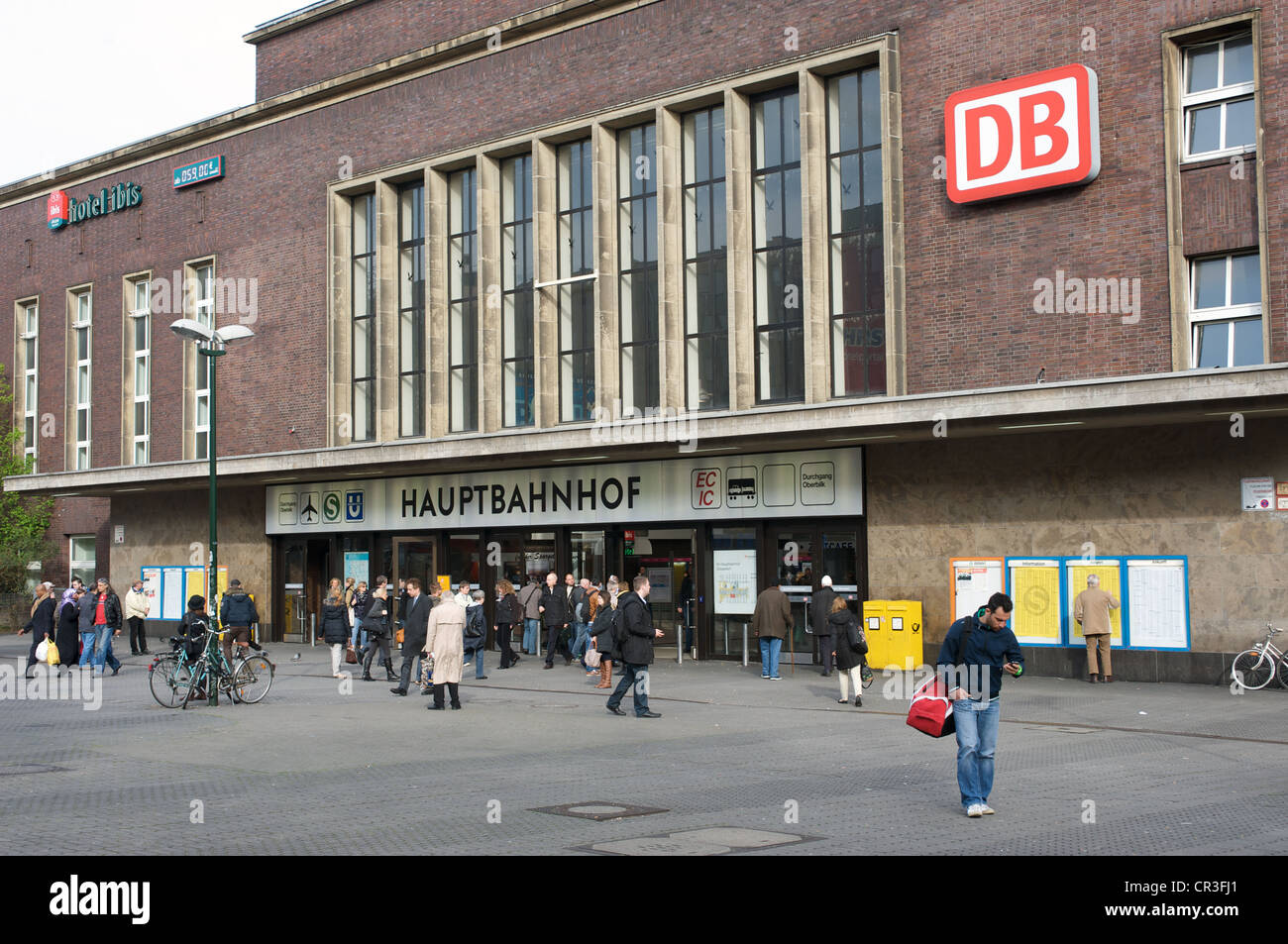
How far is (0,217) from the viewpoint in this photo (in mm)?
42344

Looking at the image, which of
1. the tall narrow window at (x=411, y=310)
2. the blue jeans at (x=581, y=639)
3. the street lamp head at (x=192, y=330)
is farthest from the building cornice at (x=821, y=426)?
the street lamp head at (x=192, y=330)

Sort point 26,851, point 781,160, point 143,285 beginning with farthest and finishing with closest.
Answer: point 143,285 < point 781,160 < point 26,851

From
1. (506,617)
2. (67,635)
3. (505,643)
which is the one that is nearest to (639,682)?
(505,643)

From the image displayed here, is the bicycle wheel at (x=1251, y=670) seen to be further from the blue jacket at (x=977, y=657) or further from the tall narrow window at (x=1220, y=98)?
the blue jacket at (x=977, y=657)

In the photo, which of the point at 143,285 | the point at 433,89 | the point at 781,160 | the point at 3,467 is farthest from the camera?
the point at 3,467

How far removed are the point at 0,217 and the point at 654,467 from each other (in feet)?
85.9

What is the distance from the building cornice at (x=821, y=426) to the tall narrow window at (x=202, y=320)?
1838mm

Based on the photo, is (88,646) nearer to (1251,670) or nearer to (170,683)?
(170,683)

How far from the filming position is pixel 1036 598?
22.4 metres

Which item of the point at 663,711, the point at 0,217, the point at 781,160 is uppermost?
the point at 0,217

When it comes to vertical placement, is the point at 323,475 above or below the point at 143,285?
below

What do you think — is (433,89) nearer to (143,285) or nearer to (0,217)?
(143,285)

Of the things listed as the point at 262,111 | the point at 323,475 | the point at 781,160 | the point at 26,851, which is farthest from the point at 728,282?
the point at 26,851

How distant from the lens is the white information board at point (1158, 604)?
20984 mm
